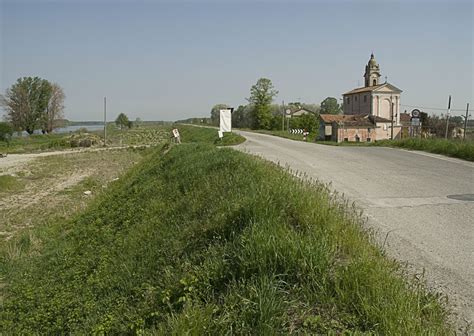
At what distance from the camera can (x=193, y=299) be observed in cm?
333

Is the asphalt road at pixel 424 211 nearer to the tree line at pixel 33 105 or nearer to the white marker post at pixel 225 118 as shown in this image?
the white marker post at pixel 225 118

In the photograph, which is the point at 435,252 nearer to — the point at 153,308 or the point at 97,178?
the point at 153,308

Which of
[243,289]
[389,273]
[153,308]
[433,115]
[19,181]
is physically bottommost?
[19,181]

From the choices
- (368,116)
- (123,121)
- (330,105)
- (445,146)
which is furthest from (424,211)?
(123,121)

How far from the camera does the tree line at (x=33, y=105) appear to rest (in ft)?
223

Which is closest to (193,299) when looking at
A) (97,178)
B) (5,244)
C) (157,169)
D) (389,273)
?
(389,273)

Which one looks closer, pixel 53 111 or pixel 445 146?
pixel 445 146

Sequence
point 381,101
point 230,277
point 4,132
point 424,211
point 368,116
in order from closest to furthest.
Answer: point 230,277 → point 424,211 → point 4,132 → point 368,116 → point 381,101

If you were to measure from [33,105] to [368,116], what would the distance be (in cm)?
6680

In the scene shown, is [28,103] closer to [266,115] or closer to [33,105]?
[33,105]

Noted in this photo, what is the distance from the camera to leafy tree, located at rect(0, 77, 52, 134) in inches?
2670

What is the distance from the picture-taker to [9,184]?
19.4m

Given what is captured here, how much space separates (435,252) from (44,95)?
269 feet

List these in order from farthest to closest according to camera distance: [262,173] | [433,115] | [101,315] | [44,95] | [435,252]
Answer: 1. [44,95]
2. [433,115]
3. [262,173]
4. [101,315]
5. [435,252]
